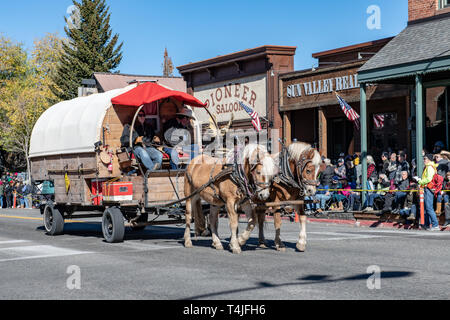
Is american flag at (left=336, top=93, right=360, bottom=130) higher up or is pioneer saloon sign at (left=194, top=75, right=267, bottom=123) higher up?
pioneer saloon sign at (left=194, top=75, right=267, bottom=123)

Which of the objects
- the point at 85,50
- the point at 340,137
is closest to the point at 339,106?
the point at 340,137

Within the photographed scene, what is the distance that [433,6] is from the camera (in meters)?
22.5

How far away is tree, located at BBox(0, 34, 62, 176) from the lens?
54625 mm

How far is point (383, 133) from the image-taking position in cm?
2655

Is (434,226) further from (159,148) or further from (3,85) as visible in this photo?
(3,85)

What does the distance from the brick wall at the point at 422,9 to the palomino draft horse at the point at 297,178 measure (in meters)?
12.5

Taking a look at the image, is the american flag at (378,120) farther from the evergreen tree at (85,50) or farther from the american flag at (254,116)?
the evergreen tree at (85,50)

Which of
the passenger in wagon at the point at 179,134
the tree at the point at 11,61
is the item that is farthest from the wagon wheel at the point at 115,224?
the tree at the point at 11,61

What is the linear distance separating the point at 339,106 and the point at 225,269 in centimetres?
1968

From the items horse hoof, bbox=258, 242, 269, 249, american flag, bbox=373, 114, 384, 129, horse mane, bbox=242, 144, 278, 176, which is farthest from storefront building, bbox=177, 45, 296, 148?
horse mane, bbox=242, 144, 278, 176

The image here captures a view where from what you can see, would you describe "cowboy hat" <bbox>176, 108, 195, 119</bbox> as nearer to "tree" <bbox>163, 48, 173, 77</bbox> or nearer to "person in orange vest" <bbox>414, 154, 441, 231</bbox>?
"person in orange vest" <bbox>414, 154, 441, 231</bbox>

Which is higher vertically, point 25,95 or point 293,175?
point 25,95

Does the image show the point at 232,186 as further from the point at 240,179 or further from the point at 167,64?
the point at 167,64

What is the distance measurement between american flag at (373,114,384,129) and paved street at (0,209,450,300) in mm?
11503
